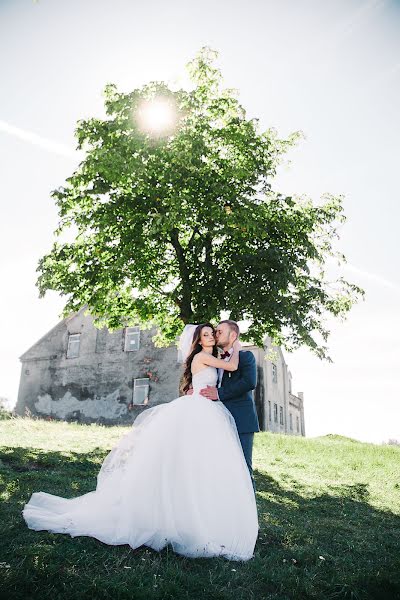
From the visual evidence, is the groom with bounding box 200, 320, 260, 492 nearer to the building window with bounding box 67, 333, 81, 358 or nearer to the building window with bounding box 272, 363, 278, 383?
the building window with bounding box 67, 333, 81, 358

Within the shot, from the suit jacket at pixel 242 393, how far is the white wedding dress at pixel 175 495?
0.34m

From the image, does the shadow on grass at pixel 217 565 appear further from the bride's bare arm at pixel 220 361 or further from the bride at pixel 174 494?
the bride's bare arm at pixel 220 361

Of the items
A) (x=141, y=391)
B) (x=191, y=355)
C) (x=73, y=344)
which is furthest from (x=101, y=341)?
(x=191, y=355)

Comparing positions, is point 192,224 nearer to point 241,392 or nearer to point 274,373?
point 241,392

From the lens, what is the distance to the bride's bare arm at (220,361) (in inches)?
230

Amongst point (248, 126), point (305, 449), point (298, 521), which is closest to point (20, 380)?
point (305, 449)

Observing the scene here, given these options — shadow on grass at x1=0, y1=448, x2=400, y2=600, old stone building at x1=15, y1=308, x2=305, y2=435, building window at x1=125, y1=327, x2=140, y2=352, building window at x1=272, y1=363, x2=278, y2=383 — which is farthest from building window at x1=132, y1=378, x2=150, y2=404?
shadow on grass at x1=0, y1=448, x2=400, y2=600

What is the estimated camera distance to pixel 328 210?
53.8 feet

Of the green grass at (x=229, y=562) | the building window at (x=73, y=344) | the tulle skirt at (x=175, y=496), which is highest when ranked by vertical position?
the building window at (x=73, y=344)

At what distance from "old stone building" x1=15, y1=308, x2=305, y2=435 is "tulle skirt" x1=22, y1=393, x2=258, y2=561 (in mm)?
22619

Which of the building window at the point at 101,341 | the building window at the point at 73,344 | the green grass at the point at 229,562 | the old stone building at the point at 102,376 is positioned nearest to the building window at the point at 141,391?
the old stone building at the point at 102,376

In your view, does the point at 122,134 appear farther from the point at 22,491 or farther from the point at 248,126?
the point at 22,491

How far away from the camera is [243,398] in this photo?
6043 mm

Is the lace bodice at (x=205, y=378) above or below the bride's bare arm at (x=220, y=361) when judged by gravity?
below
